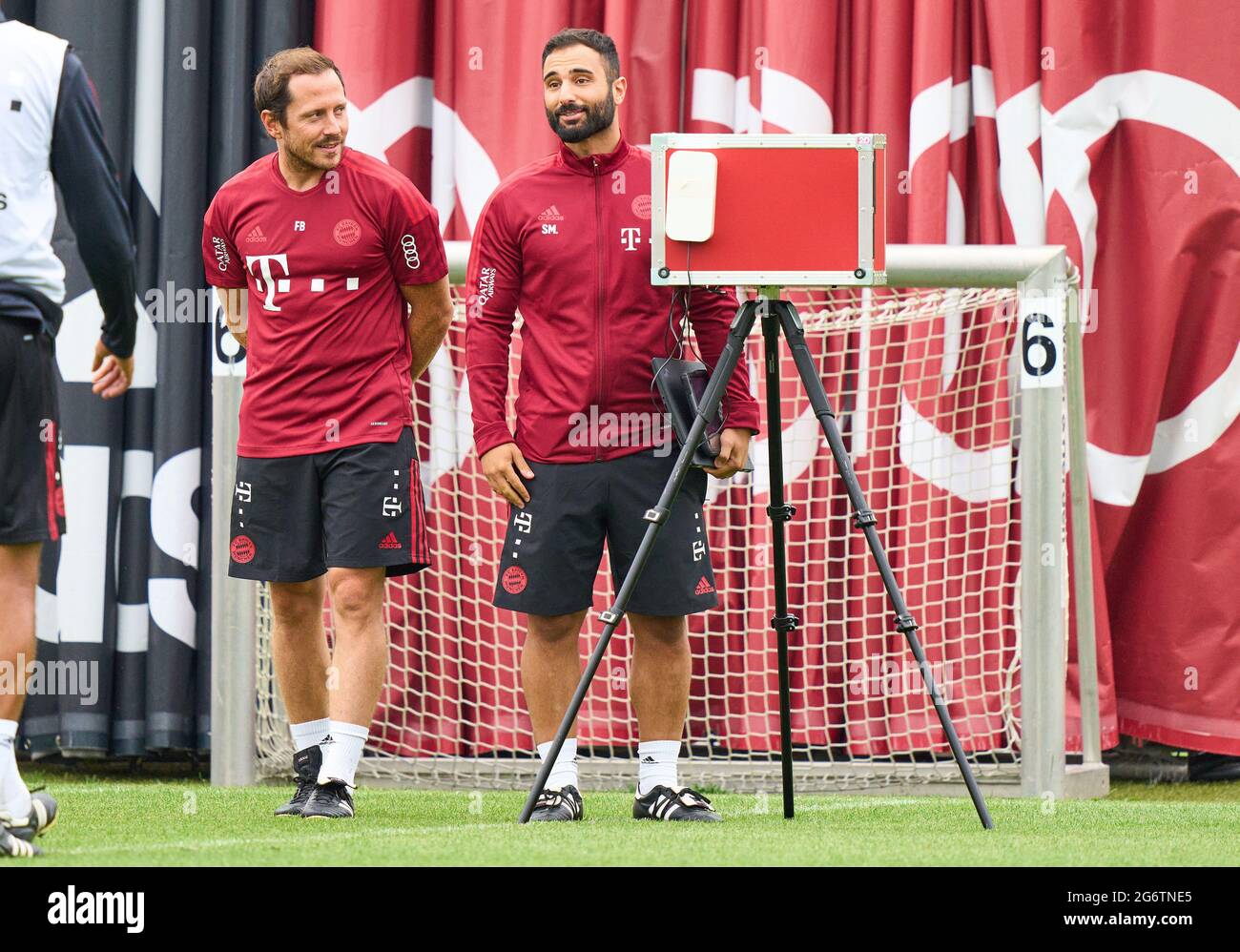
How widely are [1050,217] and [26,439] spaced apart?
307 cm

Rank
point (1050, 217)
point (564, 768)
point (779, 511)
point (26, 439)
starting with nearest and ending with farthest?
1. point (26, 439)
2. point (779, 511)
3. point (564, 768)
4. point (1050, 217)

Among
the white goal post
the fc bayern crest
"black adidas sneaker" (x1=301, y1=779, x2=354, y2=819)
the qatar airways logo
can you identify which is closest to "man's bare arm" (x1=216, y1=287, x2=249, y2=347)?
the qatar airways logo

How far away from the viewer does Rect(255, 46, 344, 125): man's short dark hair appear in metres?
3.41

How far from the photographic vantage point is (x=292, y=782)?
4.44 m

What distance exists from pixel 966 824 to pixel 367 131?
112 inches

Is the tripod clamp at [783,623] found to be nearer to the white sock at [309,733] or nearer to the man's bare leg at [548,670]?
the man's bare leg at [548,670]

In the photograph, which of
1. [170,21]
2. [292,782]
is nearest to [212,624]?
[292,782]

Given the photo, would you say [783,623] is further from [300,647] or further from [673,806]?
[300,647]

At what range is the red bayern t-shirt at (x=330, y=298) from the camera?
3391 mm

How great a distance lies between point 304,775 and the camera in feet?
11.5

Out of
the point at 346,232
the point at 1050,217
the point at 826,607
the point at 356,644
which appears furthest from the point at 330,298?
the point at 1050,217

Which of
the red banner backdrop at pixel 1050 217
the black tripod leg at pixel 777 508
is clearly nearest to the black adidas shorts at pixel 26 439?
the black tripod leg at pixel 777 508

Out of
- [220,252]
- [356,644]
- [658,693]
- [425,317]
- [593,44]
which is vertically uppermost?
[593,44]
